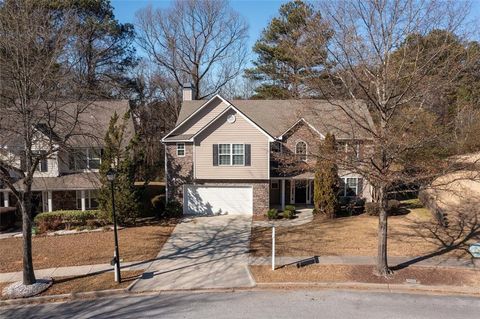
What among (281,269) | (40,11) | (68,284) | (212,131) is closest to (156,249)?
(68,284)

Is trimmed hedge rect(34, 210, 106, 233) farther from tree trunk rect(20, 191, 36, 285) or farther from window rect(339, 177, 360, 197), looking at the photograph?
window rect(339, 177, 360, 197)

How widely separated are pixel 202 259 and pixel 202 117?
460 inches

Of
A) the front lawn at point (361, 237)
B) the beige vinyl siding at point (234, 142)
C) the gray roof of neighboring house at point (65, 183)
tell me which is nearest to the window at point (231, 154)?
the beige vinyl siding at point (234, 142)

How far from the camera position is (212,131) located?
2395cm

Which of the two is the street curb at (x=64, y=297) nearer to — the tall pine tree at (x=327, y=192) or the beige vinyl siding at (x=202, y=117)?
the tall pine tree at (x=327, y=192)

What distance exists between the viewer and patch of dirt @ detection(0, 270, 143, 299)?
1322cm

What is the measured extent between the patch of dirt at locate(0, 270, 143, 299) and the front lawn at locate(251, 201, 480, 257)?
5194 millimetres

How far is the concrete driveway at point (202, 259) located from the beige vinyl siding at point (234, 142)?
3085 millimetres

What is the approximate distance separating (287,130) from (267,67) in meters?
17.4

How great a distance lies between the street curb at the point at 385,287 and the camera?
1233 centimetres

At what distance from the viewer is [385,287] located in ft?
41.7

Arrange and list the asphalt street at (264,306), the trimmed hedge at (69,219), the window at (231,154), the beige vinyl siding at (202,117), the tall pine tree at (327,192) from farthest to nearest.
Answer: the beige vinyl siding at (202,117), the window at (231,154), the tall pine tree at (327,192), the trimmed hedge at (69,219), the asphalt street at (264,306)

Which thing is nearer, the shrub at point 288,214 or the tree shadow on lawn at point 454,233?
the tree shadow on lawn at point 454,233

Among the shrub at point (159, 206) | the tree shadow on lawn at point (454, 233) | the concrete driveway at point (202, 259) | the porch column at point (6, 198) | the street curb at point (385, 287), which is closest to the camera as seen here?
the street curb at point (385, 287)
